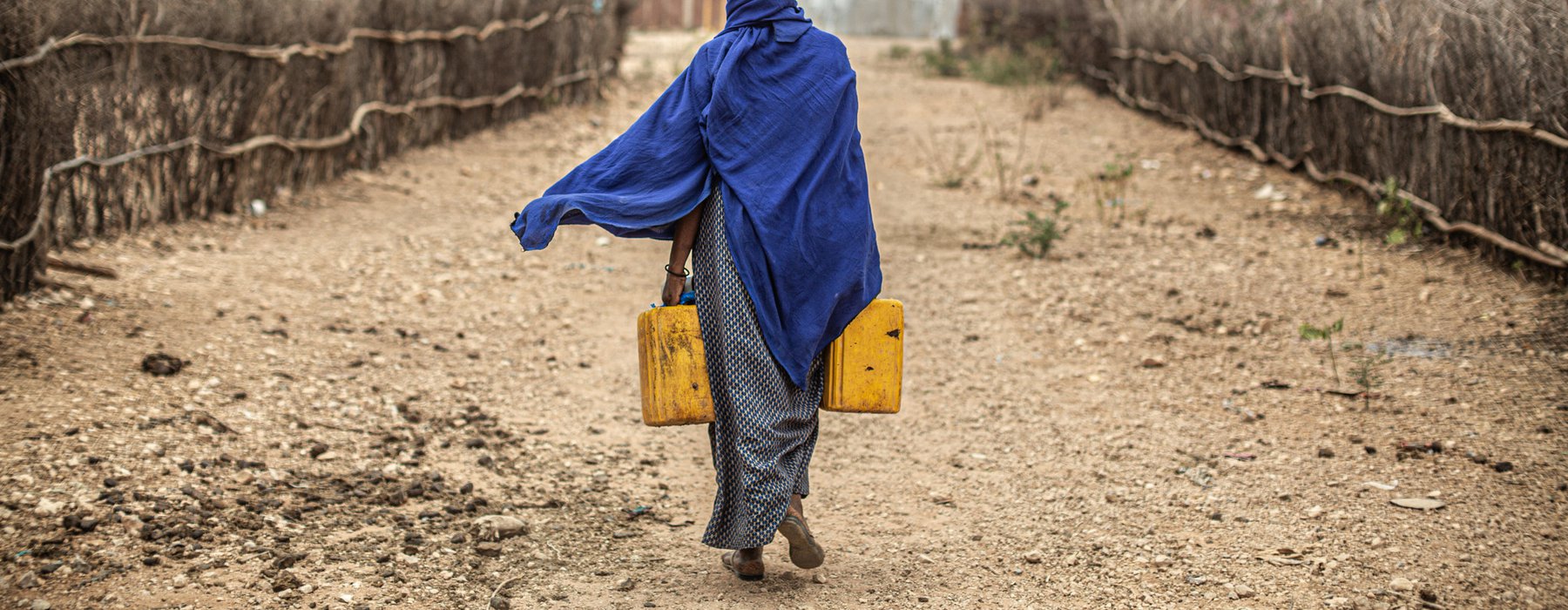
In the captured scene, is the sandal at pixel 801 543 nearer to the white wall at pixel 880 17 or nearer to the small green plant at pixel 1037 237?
the small green plant at pixel 1037 237

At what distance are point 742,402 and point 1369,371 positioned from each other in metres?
2.77

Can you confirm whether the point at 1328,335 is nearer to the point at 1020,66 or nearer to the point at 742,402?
the point at 742,402

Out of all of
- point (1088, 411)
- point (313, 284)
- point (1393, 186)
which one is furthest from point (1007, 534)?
point (1393, 186)

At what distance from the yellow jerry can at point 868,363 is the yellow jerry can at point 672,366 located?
32 cm

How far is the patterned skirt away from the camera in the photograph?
2.81m

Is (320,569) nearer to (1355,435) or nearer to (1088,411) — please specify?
(1088,411)

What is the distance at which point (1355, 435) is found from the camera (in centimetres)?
395

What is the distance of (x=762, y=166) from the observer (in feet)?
9.10

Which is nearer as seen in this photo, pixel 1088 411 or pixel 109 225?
pixel 1088 411

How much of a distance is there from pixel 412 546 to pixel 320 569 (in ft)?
0.87

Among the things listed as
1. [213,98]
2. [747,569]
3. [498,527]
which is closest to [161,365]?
[498,527]

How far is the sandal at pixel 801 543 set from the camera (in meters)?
2.88

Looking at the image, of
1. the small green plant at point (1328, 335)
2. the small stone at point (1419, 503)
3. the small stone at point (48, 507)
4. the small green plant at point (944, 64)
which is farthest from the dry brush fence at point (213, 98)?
the small green plant at point (944, 64)

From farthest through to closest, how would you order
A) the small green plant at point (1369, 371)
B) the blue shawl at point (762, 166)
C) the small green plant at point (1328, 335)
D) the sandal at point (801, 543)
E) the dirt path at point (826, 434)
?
1. the small green plant at point (1328, 335)
2. the small green plant at point (1369, 371)
3. the dirt path at point (826, 434)
4. the sandal at point (801, 543)
5. the blue shawl at point (762, 166)
